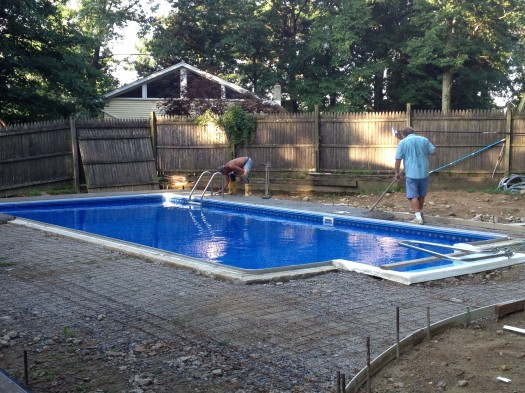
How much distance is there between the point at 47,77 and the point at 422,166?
1289cm

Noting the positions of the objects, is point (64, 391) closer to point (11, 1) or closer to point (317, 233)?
point (317, 233)

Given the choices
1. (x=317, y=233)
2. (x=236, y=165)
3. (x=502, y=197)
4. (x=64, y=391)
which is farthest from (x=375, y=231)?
(x=64, y=391)

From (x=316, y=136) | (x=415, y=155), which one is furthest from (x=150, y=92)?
(x=415, y=155)

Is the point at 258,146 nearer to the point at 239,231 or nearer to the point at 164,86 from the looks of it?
the point at 239,231

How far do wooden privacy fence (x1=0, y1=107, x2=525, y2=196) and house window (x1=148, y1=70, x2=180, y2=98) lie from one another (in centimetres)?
818

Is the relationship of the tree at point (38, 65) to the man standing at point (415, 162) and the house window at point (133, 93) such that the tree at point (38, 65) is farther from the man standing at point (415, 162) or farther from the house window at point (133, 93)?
the man standing at point (415, 162)

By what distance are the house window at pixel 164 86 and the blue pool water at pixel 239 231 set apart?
1040 cm

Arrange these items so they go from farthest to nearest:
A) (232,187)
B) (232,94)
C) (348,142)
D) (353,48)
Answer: (353,48)
(232,94)
(348,142)
(232,187)

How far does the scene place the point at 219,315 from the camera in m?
5.06

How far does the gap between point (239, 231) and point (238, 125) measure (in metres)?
5.66

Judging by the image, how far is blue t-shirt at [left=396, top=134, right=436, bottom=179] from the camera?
10.1m

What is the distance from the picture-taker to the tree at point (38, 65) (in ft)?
60.2

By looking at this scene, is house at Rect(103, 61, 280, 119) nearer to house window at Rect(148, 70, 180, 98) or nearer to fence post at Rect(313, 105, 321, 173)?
house window at Rect(148, 70, 180, 98)

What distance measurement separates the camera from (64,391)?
3547 millimetres
